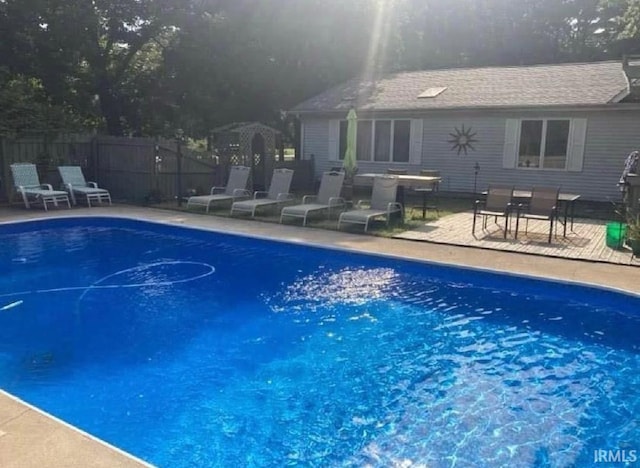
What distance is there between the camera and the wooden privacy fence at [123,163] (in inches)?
573

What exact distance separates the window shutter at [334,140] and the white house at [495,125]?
35mm

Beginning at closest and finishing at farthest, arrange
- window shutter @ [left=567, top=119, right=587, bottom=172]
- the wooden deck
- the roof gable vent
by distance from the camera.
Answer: the wooden deck → window shutter @ [left=567, top=119, right=587, bottom=172] → the roof gable vent

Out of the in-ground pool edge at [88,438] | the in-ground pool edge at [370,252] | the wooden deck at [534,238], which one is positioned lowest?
the in-ground pool edge at [88,438]

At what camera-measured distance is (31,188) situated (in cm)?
1362

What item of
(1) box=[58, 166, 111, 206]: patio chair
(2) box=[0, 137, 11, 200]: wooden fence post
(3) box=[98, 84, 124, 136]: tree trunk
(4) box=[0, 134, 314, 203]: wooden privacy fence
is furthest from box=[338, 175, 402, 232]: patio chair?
(3) box=[98, 84, 124, 136]: tree trunk

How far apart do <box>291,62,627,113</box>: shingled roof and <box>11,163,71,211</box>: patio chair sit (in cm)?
850

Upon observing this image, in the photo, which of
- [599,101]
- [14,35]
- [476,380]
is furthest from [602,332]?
[14,35]

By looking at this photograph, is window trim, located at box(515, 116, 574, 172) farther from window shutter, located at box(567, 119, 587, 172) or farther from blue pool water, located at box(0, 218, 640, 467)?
blue pool water, located at box(0, 218, 640, 467)

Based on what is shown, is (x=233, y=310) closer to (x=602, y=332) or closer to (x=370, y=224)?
(x=602, y=332)

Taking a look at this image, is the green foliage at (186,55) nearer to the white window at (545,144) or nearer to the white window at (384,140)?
the white window at (384,140)

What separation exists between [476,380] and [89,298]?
5.21m

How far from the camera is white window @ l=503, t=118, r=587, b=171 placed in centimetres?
1431

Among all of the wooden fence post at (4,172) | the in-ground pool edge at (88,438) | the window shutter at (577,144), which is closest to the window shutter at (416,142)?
the window shutter at (577,144)

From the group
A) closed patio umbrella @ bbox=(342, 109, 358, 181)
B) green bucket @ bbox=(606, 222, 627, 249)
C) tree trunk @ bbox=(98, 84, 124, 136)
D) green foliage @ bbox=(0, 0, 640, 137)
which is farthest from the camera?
tree trunk @ bbox=(98, 84, 124, 136)
